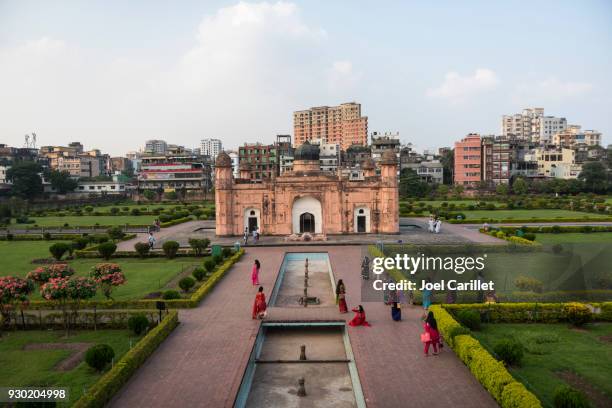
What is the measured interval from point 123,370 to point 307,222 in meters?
28.6

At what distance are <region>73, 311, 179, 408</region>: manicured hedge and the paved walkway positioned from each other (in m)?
0.20

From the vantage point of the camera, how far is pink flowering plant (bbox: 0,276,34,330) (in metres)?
16.0

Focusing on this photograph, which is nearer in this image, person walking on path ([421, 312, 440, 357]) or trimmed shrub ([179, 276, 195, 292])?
person walking on path ([421, 312, 440, 357])

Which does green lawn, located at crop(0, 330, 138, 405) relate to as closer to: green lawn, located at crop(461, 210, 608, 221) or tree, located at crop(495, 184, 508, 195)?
green lawn, located at crop(461, 210, 608, 221)

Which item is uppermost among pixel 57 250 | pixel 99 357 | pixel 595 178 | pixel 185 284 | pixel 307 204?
pixel 595 178

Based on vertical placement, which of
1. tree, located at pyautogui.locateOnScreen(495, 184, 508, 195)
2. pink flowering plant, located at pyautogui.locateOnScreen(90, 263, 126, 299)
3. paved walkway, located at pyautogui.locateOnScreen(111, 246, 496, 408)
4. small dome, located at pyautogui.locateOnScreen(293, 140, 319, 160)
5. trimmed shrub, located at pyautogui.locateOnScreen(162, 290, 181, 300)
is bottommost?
paved walkway, located at pyautogui.locateOnScreen(111, 246, 496, 408)

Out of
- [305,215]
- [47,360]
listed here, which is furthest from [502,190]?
[47,360]

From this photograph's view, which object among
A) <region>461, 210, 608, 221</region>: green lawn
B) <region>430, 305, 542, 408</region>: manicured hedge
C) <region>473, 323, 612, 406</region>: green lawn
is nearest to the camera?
<region>430, 305, 542, 408</region>: manicured hedge

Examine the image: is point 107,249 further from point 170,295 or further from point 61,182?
point 61,182

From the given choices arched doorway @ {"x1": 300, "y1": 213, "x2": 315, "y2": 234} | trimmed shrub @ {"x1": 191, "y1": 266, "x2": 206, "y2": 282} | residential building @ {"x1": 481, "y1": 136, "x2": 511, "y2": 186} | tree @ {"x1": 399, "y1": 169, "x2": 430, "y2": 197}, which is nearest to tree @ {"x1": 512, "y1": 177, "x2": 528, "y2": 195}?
residential building @ {"x1": 481, "y1": 136, "x2": 511, "y2": 186}

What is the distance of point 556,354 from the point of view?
14070mm

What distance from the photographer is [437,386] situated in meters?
11.8

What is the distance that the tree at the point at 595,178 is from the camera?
79.7m

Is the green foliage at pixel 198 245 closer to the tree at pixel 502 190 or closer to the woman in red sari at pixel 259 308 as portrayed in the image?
the woman in red sari at pixel 259 308
